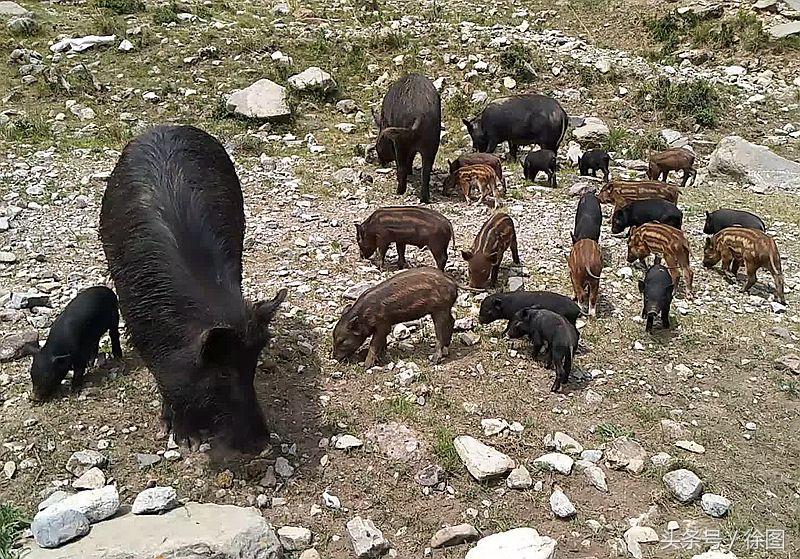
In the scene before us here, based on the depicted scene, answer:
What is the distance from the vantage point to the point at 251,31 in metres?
14.8

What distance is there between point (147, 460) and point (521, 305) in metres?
3.13

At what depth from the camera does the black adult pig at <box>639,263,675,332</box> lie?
6805 mm

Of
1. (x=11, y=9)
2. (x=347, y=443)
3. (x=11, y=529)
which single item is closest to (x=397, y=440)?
(x=347, y=443)

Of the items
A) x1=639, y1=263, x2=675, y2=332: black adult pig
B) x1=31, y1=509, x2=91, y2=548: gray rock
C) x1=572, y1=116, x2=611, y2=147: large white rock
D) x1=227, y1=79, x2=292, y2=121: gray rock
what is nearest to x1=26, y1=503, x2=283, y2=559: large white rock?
x1=31, y1=509, x2=91, y2=548: gray rock

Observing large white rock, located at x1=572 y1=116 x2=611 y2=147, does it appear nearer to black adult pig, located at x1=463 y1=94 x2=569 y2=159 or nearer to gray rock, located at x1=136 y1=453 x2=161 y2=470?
black adult pig, located at x1=463 y1=94 x2=569 y2=159

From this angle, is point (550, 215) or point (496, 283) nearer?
point (496, 283)

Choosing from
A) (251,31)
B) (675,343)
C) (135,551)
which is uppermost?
(251,31)

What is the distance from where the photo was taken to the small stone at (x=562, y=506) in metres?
4.91

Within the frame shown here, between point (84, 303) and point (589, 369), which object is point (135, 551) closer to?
point (84, 303)

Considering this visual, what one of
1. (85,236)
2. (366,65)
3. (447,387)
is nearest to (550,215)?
(447,387)

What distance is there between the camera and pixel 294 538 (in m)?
4.71

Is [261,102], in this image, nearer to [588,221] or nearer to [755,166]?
[588,221]

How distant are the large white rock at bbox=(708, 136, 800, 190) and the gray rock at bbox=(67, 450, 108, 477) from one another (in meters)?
8.58

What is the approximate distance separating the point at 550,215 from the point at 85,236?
4936 millimetres
